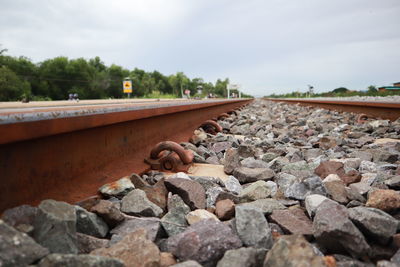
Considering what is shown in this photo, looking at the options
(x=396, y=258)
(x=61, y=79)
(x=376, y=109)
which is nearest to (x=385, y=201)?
(x=396, y=258)

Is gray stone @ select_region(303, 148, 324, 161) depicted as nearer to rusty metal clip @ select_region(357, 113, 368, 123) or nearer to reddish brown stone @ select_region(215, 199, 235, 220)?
reddish brown stone @ select_region(215, 199, 235, 220)

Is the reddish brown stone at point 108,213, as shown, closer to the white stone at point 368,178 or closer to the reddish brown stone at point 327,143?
the white stone at point 368,178

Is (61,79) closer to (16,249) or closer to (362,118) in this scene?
(362,118)

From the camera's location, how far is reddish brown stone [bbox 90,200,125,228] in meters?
1.31

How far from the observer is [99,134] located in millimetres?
1786

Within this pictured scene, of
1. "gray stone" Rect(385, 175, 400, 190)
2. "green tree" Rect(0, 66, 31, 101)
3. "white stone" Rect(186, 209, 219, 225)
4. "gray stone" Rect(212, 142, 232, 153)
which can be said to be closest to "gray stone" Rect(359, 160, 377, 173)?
"gray stone" Rect(385, 175, 400, 190)

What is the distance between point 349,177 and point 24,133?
1.86 meters

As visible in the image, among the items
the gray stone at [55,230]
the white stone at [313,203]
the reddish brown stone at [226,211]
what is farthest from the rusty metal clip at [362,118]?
the gray stone at [55,230]

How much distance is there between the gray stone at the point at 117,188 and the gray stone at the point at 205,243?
0.54 m

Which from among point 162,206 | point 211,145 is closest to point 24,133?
point 162,206

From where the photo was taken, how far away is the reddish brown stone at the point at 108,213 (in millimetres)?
1309

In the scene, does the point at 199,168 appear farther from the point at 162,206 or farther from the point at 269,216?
the point at 269,216

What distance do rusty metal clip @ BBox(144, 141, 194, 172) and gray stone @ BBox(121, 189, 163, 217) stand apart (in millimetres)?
669

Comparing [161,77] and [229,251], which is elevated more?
[161,77]
